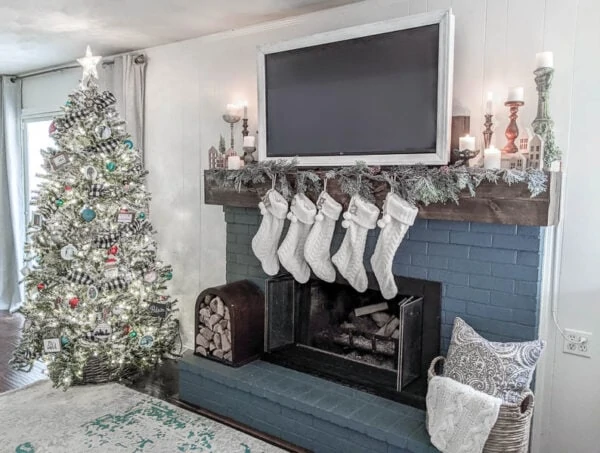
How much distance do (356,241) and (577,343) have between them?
113cm

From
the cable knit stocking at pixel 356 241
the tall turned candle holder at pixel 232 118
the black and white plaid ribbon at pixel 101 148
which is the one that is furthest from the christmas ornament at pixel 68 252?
the cable knit stocking at pixel 356 241

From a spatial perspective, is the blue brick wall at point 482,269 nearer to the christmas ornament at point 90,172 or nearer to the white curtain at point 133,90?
the christmas ornament at point 90,172

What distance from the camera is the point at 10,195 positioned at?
511 centimetres

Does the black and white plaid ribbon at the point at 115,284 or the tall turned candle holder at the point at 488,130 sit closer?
the tall turned candle holder at the point at 488,130

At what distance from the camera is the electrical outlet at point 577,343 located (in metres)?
2.33

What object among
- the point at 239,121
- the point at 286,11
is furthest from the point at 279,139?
the point at 286,11

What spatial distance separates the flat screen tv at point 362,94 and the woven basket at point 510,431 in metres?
1.13

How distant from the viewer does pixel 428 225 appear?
2555 millimetres

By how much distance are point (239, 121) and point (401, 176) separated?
1.39 meters

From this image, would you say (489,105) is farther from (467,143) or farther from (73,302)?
(73,302)

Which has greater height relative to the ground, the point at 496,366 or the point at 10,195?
the point at 10,195

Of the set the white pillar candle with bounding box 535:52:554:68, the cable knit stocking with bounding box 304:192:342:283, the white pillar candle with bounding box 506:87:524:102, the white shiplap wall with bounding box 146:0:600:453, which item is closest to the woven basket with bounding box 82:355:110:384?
the cable knit stocking with bounding box 304:192:342:283

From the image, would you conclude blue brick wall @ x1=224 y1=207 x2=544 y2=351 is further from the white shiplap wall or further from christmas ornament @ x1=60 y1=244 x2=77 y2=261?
christmas ornament @ x1=60 y1=244 x2=77 y2=261

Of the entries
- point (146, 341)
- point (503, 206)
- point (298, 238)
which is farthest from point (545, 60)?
point (146, 341)
